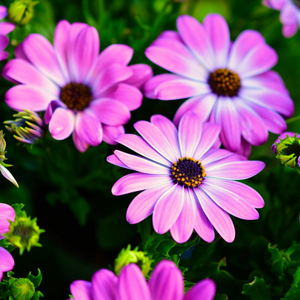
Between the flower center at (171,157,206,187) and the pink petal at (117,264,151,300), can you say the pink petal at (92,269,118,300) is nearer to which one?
the pink petal at (117,264,151,300)

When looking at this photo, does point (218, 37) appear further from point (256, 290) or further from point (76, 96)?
point (256, 290)

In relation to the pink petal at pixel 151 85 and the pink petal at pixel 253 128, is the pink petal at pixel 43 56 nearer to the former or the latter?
the pink petal at pixel 151 85

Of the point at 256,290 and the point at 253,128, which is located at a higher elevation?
the point at 253,128

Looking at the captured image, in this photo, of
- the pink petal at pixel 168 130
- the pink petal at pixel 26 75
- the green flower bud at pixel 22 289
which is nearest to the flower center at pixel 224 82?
the pink petal at pixel 168 130

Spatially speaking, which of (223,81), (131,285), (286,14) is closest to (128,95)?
(223,81)

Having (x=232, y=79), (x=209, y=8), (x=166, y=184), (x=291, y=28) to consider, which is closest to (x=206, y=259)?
(x=166, y=184)

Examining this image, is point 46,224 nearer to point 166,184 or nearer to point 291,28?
point 166,184
